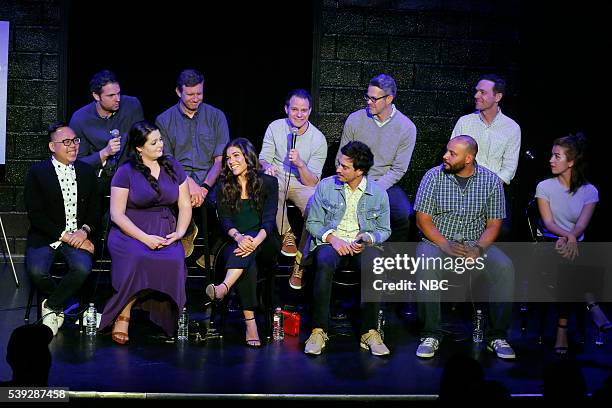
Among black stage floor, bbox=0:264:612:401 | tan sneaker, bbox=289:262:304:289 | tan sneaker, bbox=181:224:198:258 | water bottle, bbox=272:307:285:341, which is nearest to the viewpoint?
black stage floor, bbox=0:264:612:401

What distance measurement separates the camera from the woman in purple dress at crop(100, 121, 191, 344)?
5230mm

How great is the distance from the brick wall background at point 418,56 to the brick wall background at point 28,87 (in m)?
2.01

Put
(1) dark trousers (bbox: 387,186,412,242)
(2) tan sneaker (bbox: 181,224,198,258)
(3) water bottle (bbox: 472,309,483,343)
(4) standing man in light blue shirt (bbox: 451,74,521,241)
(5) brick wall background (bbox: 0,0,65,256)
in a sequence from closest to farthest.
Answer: (3) water bottle (bbox: 472,309,483,343)
(2) tan sneaker (bbox: 181,224,198,258)
(1) dark trousers (bbox: 387,186,412,242)
(4) standing man in light blue shirt (bbox: 451,74,521,241)
(5) brick wall background (bbox: 0,0,65,256)

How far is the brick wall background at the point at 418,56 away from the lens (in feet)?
23.4

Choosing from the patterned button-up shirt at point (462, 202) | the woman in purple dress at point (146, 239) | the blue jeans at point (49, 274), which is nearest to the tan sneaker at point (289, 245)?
the woman in purple dress at point (146, 239)

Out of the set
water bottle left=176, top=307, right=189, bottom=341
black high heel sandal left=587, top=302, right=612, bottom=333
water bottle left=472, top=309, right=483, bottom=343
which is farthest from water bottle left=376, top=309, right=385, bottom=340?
black high heel sandal left=587, top=302, right=612, bottom=333

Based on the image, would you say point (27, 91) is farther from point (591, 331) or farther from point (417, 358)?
point (591, 331)

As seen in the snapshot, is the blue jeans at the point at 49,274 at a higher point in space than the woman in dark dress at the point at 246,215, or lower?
lower

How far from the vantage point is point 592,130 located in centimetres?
662

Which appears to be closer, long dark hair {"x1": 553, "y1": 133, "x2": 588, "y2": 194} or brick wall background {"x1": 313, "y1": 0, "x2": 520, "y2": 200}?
long dark hair {"x1": 553, "y1": 133, "x2": 588, "y2": 194}

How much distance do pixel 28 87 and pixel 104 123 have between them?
3.55 ft

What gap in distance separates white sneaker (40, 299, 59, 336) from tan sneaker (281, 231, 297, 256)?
1.58 m

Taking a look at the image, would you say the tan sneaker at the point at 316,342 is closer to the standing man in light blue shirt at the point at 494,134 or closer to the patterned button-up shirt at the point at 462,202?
the patterned button-up shirt at the point at 462,202

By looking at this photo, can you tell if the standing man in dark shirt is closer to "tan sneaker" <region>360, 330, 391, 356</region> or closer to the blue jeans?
the blue jeans
